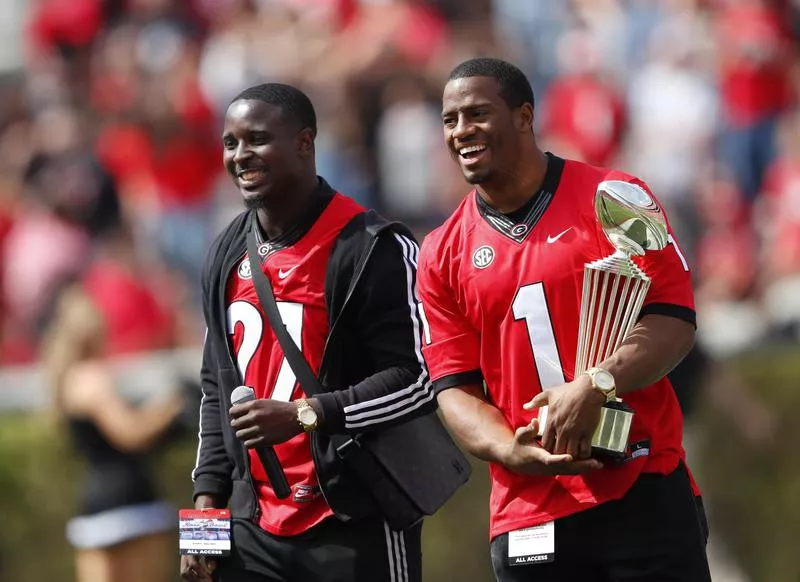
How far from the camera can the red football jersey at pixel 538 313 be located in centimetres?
439

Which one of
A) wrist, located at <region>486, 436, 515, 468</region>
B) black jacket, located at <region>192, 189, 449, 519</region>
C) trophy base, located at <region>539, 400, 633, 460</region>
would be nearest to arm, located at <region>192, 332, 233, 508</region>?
black jacket, located at <region>192, 189, 449, 519</region>

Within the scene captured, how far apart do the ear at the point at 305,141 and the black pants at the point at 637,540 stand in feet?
4.65

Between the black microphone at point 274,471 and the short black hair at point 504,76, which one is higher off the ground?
the short black hair at point 504,76

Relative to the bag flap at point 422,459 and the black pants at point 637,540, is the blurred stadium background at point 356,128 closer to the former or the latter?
the bag flap at point 422,459

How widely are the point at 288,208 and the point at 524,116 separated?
84 cm

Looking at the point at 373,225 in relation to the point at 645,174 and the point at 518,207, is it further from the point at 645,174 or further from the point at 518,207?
the point at 645,174

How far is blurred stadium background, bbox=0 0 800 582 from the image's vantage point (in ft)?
34.9

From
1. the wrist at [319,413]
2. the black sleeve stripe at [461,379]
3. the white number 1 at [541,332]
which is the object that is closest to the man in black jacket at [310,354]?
the wrist at [319,413]

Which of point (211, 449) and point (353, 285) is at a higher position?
point (353, 285)

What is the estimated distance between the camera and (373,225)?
16.2ft

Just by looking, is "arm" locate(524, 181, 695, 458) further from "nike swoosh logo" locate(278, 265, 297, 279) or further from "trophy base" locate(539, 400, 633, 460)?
"nike swoosh logo" locate(278, 265, 297, 279)

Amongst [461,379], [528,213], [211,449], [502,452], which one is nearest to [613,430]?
[502,452]

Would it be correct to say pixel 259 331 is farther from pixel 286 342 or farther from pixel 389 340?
pixel 389 340

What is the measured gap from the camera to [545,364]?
443 centimetres
